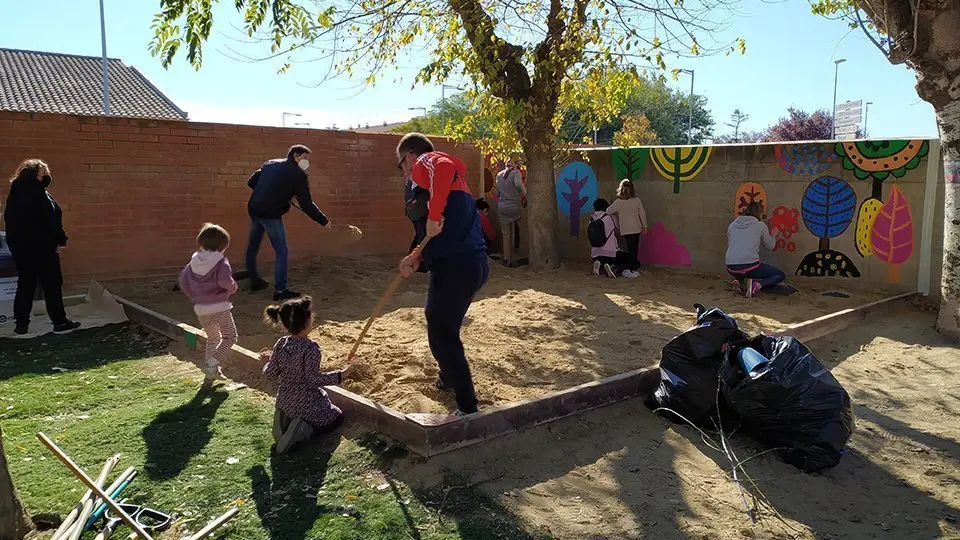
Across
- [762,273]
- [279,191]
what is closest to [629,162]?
[762,273]

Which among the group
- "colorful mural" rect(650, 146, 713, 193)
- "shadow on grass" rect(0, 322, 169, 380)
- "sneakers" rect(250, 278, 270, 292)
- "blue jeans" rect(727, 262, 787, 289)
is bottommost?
"shadow on grass" rect(0, 322, 169, 380)

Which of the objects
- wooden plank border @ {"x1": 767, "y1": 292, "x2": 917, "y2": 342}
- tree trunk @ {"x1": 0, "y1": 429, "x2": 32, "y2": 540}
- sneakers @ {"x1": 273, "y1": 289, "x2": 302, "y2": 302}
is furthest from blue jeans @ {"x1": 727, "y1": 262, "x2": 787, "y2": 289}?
tree trunk @ {"x1": 0, "y1": 429, "x2": 32, "y2": 540}

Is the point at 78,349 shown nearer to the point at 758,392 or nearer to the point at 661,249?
the point at 758,392

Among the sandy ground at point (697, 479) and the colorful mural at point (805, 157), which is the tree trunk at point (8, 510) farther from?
the colorful mural at point (805, 157)

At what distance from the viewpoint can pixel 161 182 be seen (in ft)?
31.0

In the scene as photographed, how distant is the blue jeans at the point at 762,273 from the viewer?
8320mm

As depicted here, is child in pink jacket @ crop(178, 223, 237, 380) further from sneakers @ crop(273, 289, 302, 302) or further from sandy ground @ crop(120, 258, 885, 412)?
sneakers @ crop(273, 289, 302, 302)

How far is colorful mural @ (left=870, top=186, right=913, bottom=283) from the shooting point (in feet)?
25.7

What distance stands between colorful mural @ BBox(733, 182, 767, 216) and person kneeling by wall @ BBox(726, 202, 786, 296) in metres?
0.71

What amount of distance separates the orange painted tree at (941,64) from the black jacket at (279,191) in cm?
601

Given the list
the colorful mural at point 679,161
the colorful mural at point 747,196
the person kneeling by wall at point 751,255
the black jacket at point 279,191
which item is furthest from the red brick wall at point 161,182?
the person kneeling by wall at point 751,255

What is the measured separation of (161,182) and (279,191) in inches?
99.2

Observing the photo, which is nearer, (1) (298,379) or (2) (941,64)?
(1) (298,379)

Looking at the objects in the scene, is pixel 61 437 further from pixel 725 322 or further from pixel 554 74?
pixel 554 74
